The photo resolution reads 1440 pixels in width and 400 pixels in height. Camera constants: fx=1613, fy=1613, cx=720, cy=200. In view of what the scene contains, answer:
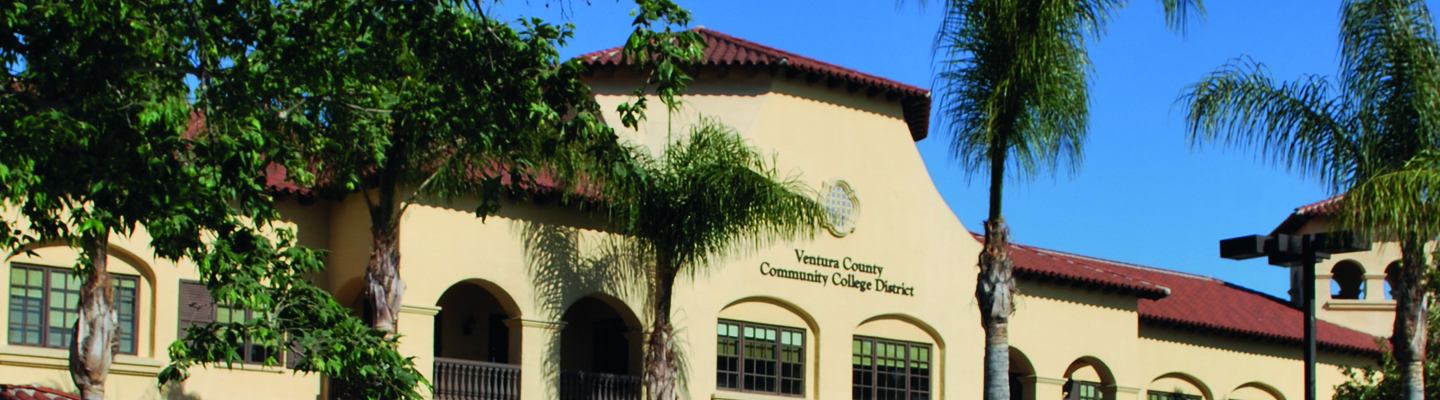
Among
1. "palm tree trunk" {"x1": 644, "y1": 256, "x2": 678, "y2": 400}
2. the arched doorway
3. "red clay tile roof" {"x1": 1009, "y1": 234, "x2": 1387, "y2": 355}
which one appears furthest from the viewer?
"red clay tile roof" {"x1": 1009, "y1": 234, "x2": 1387, "y2": 355}

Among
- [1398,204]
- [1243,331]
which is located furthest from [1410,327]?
[1243,331]

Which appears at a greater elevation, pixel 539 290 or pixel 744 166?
pixel 744 166

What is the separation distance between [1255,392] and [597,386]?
1918cm

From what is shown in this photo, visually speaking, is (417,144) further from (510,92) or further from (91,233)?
(91,233)

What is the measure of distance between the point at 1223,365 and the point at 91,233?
29.7 meters

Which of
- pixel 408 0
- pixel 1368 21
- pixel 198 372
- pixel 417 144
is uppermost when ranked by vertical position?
pixel 1368 21

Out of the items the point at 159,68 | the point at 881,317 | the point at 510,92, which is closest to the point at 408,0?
the point at 510,92

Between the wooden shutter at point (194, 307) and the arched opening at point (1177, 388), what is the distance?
21063mm

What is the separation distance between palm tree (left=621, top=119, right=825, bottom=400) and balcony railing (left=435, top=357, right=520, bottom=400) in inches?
84.1

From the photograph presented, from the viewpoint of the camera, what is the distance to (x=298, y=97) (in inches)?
589

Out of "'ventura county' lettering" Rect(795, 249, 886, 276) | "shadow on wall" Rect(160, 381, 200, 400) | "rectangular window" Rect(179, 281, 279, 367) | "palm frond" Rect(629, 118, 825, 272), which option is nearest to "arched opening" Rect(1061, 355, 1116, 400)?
"'ventura county' lettering" Rect(795, 249, 886, 276)

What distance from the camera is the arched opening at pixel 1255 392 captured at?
3779cm

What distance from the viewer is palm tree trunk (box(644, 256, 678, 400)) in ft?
81.2

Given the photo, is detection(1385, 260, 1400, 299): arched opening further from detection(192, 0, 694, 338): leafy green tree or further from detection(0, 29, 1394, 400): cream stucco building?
detection(192, 0, 694, 338): leafy green tree
